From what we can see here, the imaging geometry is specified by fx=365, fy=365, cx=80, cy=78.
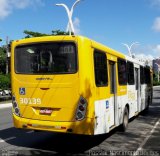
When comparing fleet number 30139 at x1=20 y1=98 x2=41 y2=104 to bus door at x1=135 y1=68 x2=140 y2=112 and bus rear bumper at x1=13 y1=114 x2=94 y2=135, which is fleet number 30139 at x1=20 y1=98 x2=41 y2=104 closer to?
bus rear bumper at x1=13 y1=114 x2=94 y2=135

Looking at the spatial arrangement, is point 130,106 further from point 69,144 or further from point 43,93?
point 43,93

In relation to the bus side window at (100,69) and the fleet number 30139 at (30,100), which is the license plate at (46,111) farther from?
the bus side window at (100,69)

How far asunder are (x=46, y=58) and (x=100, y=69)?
1449 mm

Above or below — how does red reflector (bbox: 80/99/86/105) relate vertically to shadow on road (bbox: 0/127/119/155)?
above

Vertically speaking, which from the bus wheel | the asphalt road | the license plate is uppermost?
the license plate

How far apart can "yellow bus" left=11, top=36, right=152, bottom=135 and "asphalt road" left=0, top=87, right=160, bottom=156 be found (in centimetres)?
57

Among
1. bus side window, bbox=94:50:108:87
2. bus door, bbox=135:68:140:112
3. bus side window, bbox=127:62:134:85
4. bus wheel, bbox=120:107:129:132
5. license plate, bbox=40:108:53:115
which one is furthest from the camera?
bus door, bbox=135:68:140:112

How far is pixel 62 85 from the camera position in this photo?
9.03 meters

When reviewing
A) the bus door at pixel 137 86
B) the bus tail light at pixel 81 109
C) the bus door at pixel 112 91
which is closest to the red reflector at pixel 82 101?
the bus tail light at pixel 81 109

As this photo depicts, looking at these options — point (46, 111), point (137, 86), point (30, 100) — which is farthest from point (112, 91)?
point (137, 86)

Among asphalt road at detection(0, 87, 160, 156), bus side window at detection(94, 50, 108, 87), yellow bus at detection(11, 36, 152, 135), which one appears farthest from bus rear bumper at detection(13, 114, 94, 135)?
bus side window at detection(94, 50, 108, 87)

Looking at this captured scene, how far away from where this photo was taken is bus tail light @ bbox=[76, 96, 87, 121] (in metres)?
8.72

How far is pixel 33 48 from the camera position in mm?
9562

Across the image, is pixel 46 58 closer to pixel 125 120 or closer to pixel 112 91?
pixel 112 91
